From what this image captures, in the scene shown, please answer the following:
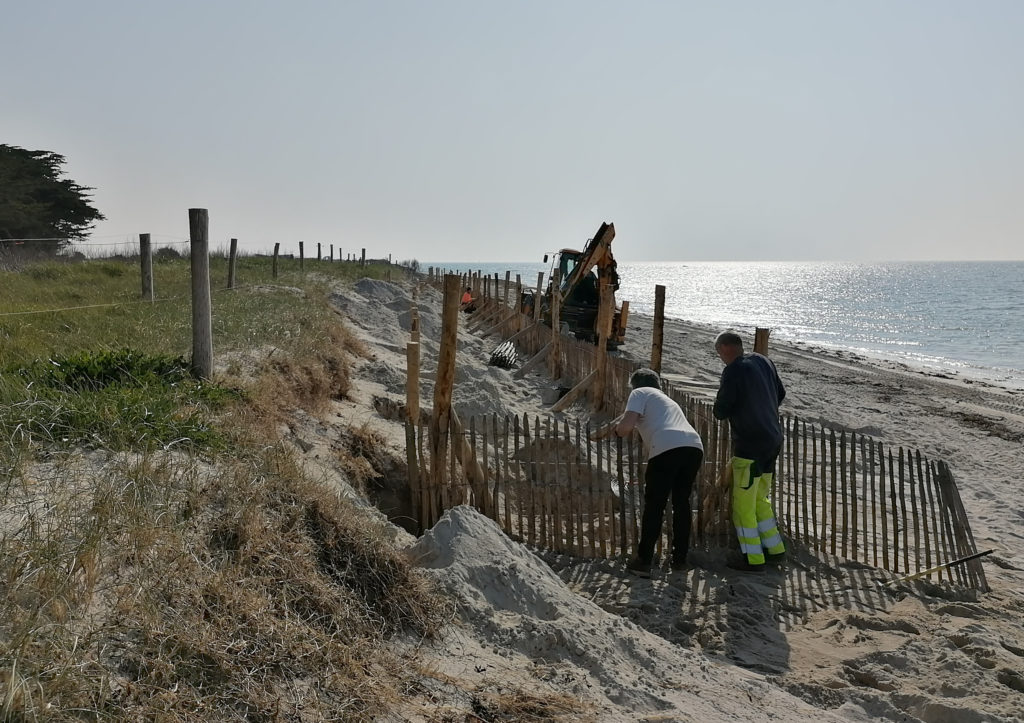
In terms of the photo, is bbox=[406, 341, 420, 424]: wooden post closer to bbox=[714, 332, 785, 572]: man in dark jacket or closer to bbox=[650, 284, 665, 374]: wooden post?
bbox=[714, 332, 785, 572]: man in dark jacket

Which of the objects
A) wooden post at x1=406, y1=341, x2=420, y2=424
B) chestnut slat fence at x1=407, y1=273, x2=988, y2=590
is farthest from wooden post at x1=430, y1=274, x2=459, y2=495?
wooden post at x1=406, y1=341, x2=420, y2=424

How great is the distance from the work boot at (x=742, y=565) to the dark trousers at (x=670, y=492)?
1.59 ft

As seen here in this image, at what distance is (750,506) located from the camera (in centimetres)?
599

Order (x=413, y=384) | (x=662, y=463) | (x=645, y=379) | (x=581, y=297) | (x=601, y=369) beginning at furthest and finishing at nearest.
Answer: (x=581, y=297) < (x=601, y=369) < (x=413, y=384) < (x=645, y=379) < (x=662, y=463)

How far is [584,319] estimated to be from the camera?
65.0 feet

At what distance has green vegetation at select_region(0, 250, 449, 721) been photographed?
2590 millimetres

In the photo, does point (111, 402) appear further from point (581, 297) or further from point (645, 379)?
point (581, 297)

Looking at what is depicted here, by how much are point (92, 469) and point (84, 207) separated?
35.4m

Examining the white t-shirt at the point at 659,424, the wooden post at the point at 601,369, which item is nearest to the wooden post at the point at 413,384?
the white t-shirt at the point at 659,424

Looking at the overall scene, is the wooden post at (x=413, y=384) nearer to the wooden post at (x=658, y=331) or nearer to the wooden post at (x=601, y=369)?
the wooden post at (x=658, y=331)

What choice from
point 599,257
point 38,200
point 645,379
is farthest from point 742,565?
point 38,200

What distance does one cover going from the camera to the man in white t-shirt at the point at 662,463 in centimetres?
575

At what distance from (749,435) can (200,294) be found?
4484mm

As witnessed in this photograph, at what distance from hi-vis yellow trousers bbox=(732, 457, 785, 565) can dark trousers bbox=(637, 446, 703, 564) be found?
1.34 ft
